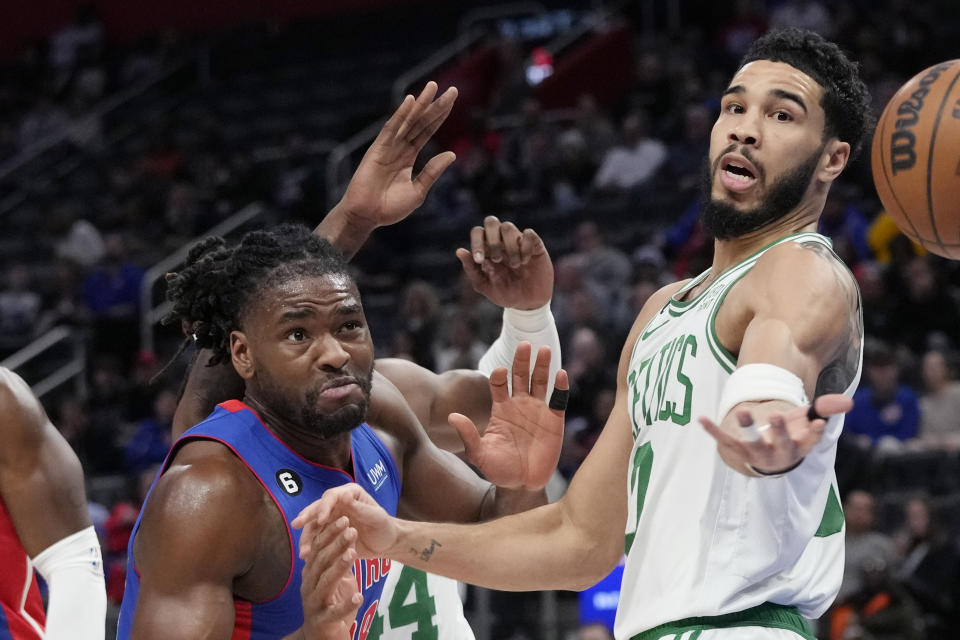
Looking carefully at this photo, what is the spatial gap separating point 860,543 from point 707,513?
16.5 ft

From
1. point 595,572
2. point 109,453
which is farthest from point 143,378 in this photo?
point 595,572

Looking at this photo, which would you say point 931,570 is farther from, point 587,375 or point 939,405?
point 587,375

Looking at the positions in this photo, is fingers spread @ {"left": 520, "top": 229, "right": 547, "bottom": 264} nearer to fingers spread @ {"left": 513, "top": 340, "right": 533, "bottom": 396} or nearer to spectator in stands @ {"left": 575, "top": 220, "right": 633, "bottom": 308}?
fingers spread @ {"left": 513, "top": 340, "right": 533, "bottom": 396}

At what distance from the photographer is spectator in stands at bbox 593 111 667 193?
40.4 feet

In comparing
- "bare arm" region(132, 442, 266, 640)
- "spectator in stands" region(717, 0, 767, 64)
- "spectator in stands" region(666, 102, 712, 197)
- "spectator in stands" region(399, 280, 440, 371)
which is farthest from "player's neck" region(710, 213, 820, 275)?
"spectator in stands" region(717, 0, 767, 64)

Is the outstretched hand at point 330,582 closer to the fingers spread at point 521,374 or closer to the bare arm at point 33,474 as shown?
the fingers spread at point 521,374

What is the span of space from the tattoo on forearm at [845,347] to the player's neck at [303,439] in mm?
1367

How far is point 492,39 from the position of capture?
15773 mm

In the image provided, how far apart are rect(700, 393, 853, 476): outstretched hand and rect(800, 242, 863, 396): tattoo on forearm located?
335mm

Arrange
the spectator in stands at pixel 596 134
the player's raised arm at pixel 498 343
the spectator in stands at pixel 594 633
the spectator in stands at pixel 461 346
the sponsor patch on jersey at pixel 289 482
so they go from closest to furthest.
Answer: the sponsor patch on jersey at pixel 289 482 < the player's raised arm at pixel 498 343 < the spectator in stands at pixel 594 633 < the spectator in stands at pixel 461 346 < the spectator in stands at pixel 596 134

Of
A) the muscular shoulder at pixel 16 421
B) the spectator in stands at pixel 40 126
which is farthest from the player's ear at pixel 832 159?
the spectator in stands at pixel 40 126

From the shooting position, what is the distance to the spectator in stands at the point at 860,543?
7516 millimetres

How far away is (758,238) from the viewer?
314 centimetres

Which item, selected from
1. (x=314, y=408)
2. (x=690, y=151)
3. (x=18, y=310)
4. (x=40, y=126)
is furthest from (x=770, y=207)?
(x=40, y=126)
